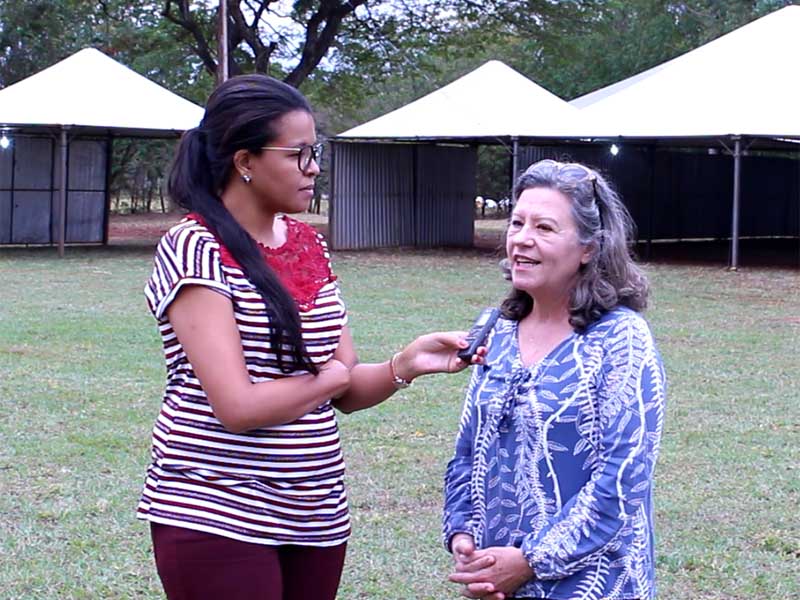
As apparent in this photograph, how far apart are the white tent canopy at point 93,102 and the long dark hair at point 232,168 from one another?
1970 centimetres

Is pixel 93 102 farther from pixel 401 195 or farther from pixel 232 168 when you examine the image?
pixel 232 168

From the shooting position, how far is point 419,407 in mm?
8773

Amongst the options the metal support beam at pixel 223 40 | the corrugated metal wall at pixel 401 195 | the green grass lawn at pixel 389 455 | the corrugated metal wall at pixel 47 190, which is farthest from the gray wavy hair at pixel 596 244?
the metal support beam at pixel 223 40

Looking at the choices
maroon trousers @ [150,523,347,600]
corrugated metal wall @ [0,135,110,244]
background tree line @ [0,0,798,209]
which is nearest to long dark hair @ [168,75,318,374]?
maroon trousers @ [150,523,347,600]

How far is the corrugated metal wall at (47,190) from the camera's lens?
83.3 feet

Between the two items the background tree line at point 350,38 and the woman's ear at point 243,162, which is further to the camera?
the background tree line at point 350,38

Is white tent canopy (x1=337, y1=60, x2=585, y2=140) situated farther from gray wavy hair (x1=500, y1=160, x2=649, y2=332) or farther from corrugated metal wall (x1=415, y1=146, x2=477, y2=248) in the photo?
gray wavy hair (x1=500, y1=160, x2=649, y2=332)

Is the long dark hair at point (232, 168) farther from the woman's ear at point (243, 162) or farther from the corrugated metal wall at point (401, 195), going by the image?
the corrugated metal wall at point (401, 195)

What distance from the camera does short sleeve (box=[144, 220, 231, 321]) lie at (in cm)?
256

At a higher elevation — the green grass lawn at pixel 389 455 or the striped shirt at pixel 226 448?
the striped shirt at pixel 226 448

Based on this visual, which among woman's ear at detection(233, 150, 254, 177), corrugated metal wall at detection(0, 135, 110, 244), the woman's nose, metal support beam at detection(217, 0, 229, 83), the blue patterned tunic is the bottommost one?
the blue patterned tunic

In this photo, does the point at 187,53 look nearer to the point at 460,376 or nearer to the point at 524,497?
the point at 460,376

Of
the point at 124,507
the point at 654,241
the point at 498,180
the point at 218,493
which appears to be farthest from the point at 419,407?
the point at 498,180

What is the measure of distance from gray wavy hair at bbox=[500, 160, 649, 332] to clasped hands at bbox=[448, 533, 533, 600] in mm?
491
